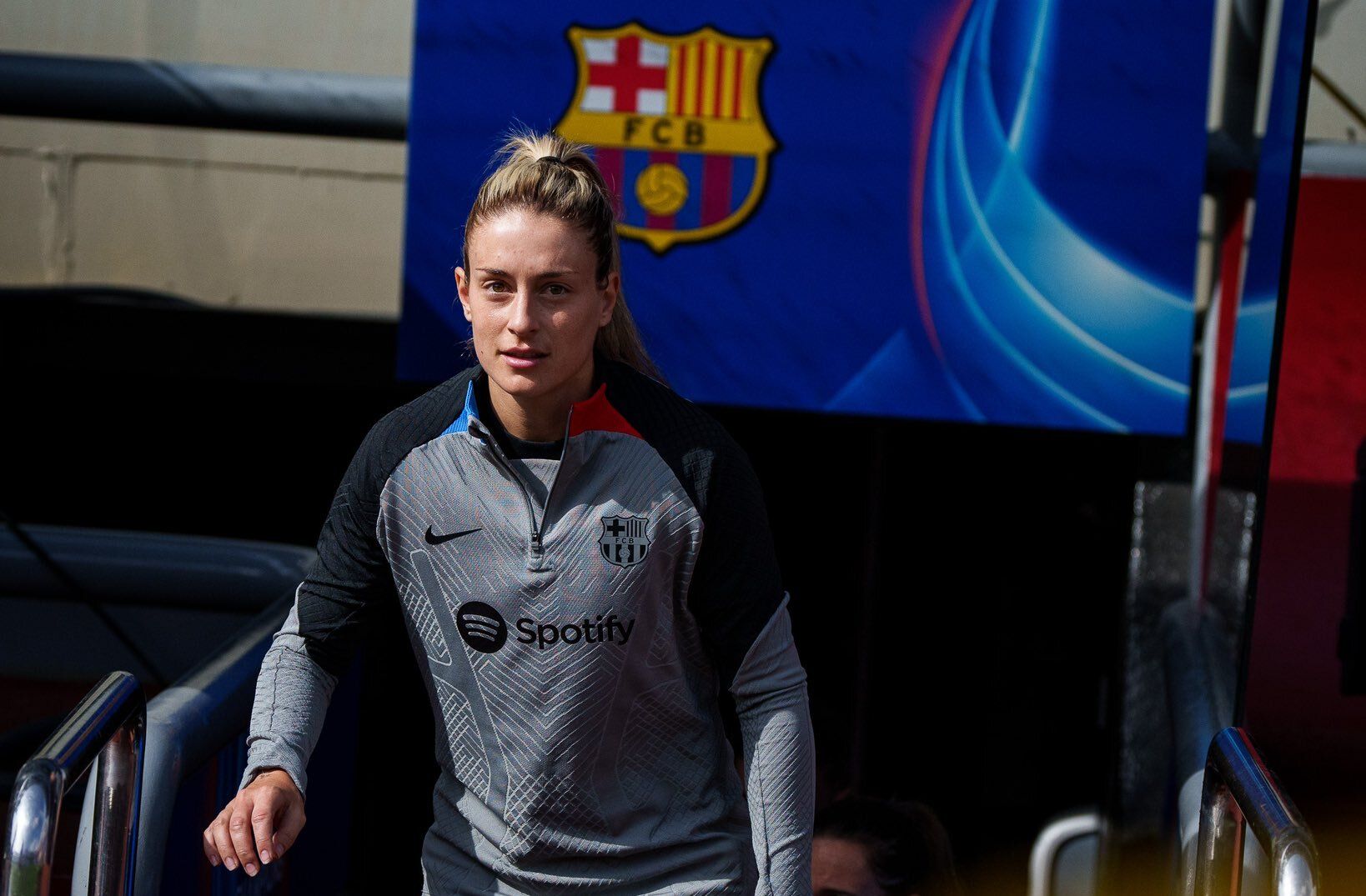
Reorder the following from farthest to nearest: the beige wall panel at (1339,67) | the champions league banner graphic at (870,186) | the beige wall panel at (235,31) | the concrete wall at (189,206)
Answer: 1. the concrete wall at (189,206)
2. the beige wall panel at (235,31)
3. the beige wall panel at (1339,67)
4. the champions league banner graphic at (870,186)

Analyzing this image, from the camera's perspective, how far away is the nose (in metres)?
1.79

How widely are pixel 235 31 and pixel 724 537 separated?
15.4 feet

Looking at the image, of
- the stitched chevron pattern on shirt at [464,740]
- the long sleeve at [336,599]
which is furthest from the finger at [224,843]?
the stitched chevron pattern on shirt at [464,740]

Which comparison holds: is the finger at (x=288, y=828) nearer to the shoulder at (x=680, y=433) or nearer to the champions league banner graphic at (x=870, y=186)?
the shoulder at (x=680, y=433)

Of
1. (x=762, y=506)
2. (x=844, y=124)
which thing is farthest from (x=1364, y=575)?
(x=762, y=506)

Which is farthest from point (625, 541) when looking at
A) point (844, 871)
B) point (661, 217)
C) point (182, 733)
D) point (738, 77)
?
point (738, 77)

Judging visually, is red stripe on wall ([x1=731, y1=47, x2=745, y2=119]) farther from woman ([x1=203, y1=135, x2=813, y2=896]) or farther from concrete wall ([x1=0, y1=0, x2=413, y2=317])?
concrete wall ([x1=0, y1=0, x2=413, y2=317])

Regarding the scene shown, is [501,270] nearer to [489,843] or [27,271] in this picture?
[489,843]

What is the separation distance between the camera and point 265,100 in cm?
418

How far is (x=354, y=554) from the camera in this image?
6.21 feet

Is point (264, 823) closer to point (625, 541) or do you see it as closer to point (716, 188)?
point (625, 541)

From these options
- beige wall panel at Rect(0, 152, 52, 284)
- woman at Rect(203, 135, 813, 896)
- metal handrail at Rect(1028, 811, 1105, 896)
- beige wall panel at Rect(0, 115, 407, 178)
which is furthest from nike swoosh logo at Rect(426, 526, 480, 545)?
beige wall panel at Rect(0, 152, 52, 284)

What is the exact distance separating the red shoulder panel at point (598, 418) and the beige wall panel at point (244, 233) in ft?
13.7

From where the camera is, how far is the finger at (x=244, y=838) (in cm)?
169
